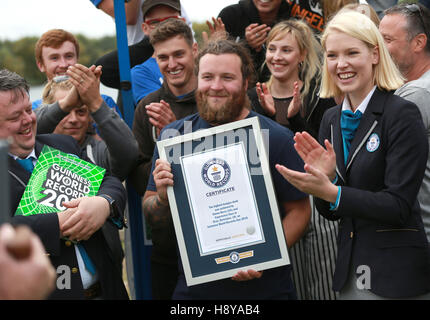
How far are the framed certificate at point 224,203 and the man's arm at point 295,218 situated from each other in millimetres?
246

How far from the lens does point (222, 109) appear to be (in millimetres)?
3078

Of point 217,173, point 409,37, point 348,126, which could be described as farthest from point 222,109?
point 409,37

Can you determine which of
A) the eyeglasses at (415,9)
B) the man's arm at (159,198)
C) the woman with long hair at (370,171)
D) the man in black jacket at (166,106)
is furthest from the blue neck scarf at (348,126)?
the man in black jacket at (166,106)

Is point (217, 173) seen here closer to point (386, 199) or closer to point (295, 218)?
point (295, 218)

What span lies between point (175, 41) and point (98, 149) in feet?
3.20

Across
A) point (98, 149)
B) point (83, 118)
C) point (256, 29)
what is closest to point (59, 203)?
point (98, 149)

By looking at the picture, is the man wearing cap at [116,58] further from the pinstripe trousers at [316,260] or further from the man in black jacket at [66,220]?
the pinstripe trousers at [316,260]

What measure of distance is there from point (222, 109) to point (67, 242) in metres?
1.13

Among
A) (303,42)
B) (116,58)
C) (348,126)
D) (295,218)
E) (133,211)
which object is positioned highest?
(116,58)

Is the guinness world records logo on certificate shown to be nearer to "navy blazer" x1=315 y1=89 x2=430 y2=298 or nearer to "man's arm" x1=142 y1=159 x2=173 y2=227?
"man's arm" x1=142 y1=159 x2=173 y2=227

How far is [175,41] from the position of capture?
160 inches

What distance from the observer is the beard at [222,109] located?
3082mm

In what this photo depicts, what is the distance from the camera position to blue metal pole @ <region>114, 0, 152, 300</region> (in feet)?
13.7
